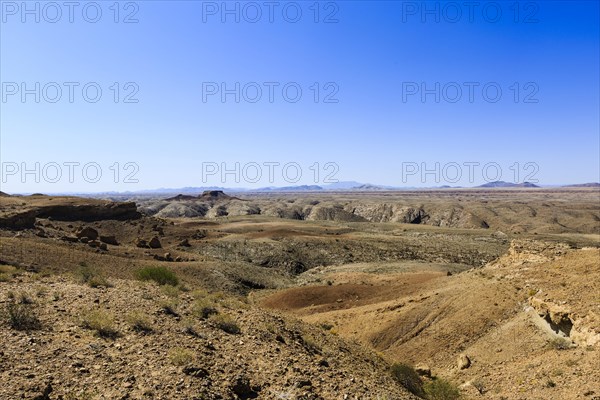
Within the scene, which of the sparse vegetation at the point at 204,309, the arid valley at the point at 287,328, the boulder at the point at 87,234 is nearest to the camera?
the arid valley at the point at 287,328

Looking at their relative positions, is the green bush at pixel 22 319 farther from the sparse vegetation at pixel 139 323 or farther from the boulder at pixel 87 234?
the boulder at pixel 87 234

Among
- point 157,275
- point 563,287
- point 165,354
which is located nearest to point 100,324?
point 165,354

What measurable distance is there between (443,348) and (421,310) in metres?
3.49

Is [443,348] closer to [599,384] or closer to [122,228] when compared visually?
[599,384]

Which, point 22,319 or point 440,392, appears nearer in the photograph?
point 22,319

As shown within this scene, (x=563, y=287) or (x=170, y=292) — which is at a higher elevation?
(x=170, y=292)

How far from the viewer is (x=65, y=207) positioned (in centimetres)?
5434

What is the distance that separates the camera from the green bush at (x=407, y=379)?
12234 mm

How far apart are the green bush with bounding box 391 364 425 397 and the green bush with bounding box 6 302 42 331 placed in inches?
394

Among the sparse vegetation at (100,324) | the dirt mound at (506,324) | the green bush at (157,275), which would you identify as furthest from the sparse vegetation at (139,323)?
the green bush at (157,275)

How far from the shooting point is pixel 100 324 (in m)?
10.0

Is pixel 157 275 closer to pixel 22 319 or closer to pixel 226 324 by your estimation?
pixel 226 324

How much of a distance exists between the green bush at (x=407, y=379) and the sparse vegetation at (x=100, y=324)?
27.1ft

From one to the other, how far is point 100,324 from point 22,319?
5.80 ft
